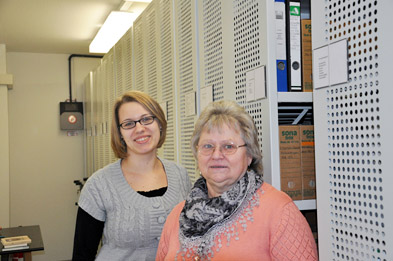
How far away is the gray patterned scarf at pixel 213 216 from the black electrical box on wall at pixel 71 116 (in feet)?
18.0

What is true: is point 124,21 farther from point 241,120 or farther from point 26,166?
point 26,166

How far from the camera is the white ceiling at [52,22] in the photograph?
14.2 feet

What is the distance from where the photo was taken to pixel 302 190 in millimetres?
1721

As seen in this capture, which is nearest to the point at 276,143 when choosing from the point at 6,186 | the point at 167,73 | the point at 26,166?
the point at 167,73

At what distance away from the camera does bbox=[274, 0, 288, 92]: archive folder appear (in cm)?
167

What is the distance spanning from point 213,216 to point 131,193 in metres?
0.62

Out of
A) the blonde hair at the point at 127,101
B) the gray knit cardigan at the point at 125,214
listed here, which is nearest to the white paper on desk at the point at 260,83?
the blonde hair at the point at 127,101

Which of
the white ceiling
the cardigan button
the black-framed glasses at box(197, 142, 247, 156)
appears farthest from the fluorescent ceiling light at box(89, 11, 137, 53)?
the black-framed glasses at box(197, 142, 247, 156)

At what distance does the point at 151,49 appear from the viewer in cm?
318

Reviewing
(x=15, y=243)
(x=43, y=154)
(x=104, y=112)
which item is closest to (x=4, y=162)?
(x=43, y=154)

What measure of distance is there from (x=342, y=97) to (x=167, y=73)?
5.61 feet

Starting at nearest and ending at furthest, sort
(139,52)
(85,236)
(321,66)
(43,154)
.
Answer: (321,66)
(85,236)
(139,52)
(43,154)

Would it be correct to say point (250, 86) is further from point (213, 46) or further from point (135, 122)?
point (135, 122)

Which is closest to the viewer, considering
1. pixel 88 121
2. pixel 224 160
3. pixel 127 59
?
pixel 224 160
